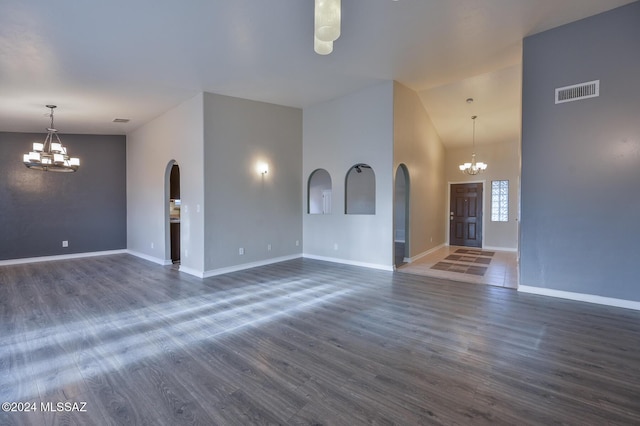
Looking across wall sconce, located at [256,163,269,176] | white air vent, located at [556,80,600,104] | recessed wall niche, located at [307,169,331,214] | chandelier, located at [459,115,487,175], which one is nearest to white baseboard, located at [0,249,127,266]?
wall sconce, located at [256,163,269,176]

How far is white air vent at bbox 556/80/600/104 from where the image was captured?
12.6 ft

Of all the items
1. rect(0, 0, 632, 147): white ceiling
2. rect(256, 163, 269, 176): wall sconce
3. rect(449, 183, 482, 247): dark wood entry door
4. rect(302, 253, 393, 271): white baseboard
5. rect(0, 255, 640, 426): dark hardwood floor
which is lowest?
rect(0, 255, 640, 426): dark hardwood floor

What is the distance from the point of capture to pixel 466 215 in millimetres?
9219

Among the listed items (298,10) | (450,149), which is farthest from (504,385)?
(450,149)

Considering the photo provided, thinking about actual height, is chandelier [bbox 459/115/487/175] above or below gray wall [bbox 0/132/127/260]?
above

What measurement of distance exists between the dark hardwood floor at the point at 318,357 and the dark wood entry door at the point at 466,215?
16.3 ft

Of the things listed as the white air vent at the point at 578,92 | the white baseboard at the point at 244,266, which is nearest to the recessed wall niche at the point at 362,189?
the white baseboard at the point at 244,266

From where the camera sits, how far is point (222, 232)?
5.71 m

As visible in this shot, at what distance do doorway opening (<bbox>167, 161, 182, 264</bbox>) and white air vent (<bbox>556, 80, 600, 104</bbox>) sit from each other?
23.3 feet

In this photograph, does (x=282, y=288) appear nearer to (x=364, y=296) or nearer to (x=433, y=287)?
(x=364, y=296)

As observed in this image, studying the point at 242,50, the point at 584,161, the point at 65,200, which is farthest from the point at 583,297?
the point at 65,200

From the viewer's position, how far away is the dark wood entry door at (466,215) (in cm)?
898

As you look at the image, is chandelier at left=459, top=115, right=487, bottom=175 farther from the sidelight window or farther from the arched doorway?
the arched doorway

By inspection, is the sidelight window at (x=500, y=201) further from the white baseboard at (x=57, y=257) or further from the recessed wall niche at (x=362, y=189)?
the white baseboard at (x=57, y=257)
